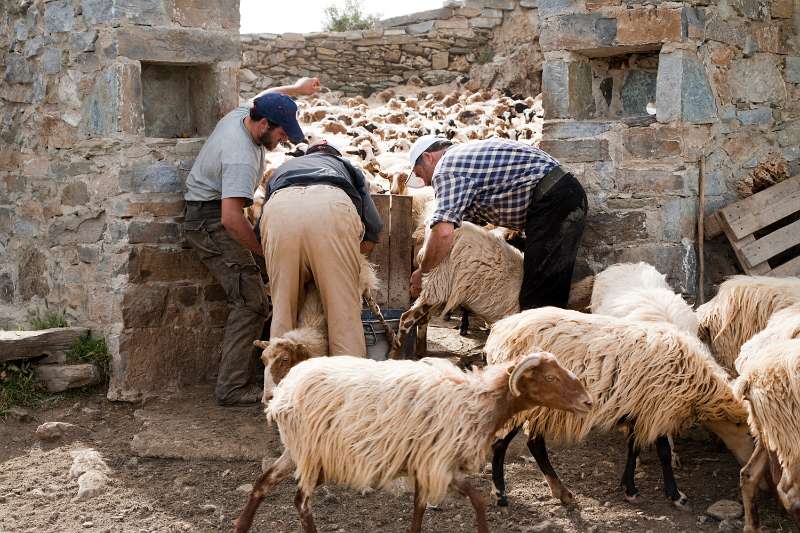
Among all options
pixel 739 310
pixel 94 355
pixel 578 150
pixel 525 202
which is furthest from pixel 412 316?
pixel 739 310

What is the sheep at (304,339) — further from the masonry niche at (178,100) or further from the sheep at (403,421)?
the masonry niche at (178,100)

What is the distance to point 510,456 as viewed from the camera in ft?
19.4

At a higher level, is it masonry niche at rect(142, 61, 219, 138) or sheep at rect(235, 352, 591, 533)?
masonry niche at rect(142, 61, 219, 138)

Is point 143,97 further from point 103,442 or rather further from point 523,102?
point 523,102

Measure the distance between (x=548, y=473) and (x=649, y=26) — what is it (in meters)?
3.23

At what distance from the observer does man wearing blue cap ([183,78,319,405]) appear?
636 centimetres

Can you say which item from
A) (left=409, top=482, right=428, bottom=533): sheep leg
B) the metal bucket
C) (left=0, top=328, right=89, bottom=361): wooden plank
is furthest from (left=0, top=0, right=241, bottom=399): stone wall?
(left=409, top=482, right=428, bottom=533): sheep leg

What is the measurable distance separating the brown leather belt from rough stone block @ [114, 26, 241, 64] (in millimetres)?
2432

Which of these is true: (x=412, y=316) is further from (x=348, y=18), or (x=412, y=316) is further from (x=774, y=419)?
(x=348, y=18)

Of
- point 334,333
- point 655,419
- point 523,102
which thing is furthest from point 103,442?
point 523,102

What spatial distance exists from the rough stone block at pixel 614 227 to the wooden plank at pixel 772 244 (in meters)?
0.73

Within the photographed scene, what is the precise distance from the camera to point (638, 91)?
7094 millimetres

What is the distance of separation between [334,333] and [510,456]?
1.35m

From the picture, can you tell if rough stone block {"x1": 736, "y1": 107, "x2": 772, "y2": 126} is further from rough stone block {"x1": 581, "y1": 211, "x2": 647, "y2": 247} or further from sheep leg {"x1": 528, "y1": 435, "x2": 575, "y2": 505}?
sheep leg {"x1": 528, "y1": 435, "x2": 575, "y2": 505}
